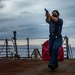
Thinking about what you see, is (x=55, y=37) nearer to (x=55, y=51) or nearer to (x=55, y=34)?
(x=55, y=34)

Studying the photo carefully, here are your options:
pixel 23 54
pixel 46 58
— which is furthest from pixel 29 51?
pixel 46 58

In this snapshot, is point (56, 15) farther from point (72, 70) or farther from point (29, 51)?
point (29, 51)

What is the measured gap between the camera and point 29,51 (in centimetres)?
2117

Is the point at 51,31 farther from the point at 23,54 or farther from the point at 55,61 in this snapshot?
the point at 23,54

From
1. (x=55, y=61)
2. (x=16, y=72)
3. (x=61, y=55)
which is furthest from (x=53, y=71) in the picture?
(x=61, y=55)

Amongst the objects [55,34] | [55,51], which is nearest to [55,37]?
[55,34]

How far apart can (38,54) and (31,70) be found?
957cm

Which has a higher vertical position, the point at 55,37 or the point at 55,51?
the point at 55,37

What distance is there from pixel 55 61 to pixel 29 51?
11529mm

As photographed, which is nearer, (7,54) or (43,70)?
(43,70)

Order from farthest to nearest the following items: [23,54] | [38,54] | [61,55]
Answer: [23,54] < [38,54] < [61,55]

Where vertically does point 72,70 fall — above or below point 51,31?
below

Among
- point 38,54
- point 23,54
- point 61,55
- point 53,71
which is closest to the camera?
point 53,71

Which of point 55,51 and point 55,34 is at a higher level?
point 55,34
